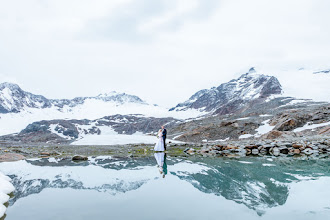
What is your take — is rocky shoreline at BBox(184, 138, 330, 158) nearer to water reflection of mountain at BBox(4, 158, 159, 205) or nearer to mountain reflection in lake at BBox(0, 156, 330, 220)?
mountain reflection in lake at BBox(0, 156, 330, 220)

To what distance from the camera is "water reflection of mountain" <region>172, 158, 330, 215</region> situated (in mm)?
7418

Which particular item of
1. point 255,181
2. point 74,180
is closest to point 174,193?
point 255,181

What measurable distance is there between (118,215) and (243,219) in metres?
3.07

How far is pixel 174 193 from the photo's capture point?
324 inches

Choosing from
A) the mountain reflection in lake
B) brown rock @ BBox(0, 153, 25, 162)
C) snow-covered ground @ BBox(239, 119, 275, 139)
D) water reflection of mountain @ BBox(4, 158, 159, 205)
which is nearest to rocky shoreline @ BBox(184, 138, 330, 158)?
the mountain reflection in lake

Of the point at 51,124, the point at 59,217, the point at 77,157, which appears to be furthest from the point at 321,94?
the point at 51,124

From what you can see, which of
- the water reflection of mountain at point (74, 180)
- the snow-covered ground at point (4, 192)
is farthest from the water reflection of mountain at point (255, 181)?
the snow-covered ground at point (4, 192)

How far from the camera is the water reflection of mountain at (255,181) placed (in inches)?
292

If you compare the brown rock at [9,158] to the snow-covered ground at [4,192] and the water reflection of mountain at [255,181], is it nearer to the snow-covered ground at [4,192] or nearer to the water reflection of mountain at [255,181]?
the snow-covered ground at [4,192]

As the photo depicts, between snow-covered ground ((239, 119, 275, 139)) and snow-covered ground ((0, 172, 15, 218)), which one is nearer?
snow-covered ground ((0, 172, 15, 218))

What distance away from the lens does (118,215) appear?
630 centimetres

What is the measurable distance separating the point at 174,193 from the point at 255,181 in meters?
3.46

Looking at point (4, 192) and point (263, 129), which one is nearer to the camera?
point (4, 192)

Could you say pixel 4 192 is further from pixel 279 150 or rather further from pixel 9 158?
pixel 279 150
